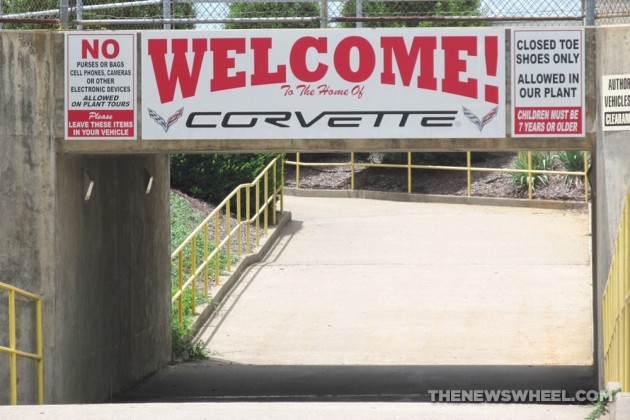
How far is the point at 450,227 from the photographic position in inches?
861

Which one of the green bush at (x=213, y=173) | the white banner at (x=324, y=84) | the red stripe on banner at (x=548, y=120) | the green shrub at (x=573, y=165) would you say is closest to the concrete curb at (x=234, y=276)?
the green bush at (x=213, y=173)

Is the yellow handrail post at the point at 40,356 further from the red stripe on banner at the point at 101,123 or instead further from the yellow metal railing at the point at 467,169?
the yellow metal railing at the point at 467,169

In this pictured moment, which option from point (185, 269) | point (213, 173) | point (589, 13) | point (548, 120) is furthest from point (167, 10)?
point (213, 173)

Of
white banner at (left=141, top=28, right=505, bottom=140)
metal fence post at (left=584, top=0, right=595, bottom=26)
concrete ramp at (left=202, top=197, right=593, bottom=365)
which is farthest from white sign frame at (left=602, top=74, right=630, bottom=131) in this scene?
concrete ramp at (left=202, top=197, right=593, bottom=365)

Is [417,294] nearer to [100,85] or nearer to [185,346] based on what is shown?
[185,346]

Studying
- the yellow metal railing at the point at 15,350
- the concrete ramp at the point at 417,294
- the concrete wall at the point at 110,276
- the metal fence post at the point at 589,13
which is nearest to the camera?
the yellow metal railing at the point at 15,350

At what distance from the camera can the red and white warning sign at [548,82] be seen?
9977 mm

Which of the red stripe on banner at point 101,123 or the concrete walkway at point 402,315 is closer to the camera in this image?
the red stripe on banner at point 101,123

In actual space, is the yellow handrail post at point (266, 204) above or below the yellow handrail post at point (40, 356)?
above

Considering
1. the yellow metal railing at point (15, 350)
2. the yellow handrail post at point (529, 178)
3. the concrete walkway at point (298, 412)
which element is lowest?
the concrete walkway at point (298, 412)

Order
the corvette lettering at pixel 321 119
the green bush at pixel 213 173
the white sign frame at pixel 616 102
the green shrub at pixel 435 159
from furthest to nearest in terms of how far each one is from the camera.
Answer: the green shrub at pixel 435 159 → the green bush at pixel 213 173 → the corvette lettering at pixel 321 119 → the white sign frame at pixel 616 102

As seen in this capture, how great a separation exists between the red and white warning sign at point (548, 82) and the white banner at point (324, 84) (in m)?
0.16

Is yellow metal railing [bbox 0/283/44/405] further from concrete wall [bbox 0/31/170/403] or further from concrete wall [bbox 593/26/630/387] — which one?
concrete wall [bbox 593/26/630/387]

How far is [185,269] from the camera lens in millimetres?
17578
